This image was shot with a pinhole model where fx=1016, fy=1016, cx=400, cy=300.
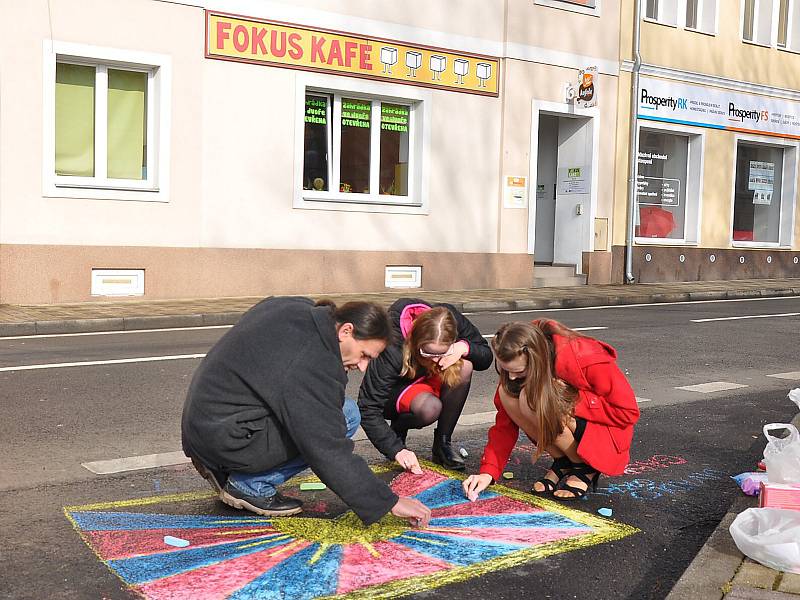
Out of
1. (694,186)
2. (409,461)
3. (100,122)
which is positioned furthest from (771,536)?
(694,186)

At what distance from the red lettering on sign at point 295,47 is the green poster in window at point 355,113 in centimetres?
125

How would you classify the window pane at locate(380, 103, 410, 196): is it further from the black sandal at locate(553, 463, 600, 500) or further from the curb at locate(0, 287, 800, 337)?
the black sandal at locate(553, 463, 600, 500)

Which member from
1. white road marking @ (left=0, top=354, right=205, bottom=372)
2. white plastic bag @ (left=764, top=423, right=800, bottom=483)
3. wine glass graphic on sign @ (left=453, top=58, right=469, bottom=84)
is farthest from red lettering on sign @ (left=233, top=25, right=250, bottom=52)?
white plastic bag @ (left=764, top=423, right=800, bottom=483)

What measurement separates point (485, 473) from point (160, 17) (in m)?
11.3

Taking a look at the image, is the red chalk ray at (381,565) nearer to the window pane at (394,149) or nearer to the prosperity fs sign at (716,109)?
the window pane at (394,149)

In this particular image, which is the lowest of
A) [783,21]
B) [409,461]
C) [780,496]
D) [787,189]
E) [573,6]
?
→ [409,461]

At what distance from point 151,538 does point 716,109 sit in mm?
20602

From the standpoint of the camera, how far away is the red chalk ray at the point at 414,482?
16.7 ft

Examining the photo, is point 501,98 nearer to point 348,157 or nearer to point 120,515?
point 348,157

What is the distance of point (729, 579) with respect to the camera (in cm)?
366

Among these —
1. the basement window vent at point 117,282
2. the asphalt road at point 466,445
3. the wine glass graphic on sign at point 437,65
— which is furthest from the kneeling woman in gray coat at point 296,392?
the wine glass graphic on sign at point 437,65

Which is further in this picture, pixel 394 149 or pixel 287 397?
pixel 394 149

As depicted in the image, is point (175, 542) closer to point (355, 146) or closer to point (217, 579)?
point (217, 579)

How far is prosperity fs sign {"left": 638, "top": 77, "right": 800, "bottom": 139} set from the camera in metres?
21.2
